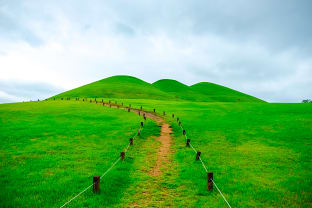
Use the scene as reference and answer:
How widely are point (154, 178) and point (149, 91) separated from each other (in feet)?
370

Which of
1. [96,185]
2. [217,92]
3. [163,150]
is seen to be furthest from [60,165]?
[217,92]

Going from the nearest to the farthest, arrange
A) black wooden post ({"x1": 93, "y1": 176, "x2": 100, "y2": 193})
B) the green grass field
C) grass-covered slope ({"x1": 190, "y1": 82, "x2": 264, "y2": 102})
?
the green grass field, black wooden post ({"x1": 93, "y1": 176, "x2": 100, "y2": 193}), grass-covered slope ({"x1": 190, "y1": 82, "x2": 264, "y2": 102})

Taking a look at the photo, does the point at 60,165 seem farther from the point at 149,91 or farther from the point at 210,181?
the point at 149,91

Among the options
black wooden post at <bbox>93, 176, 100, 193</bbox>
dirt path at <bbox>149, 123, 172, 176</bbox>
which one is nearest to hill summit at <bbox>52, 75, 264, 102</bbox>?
dirt path at <bbox>149, 123, 172, 176</bbox>

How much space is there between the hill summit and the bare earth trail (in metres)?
84.5

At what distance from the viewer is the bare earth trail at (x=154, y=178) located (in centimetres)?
930

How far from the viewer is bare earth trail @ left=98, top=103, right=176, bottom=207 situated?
9.30 meters

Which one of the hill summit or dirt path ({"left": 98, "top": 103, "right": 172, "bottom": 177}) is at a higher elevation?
the hill summit

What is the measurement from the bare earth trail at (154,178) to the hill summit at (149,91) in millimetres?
84534

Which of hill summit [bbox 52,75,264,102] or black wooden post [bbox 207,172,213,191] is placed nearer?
black wooden post [bbox 207,172,213,191]

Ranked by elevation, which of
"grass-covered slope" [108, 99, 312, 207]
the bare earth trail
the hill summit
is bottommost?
the bare earth trail

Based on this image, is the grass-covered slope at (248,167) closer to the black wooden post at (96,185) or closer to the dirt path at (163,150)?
the dirt path at (163,150)

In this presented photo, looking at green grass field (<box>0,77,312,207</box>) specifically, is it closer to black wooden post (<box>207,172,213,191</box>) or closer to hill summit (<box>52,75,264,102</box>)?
black wooden post (<box>207,172,213,191</box>)

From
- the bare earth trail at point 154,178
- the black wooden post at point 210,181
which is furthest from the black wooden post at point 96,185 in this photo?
the black wooden post at point 210,181
